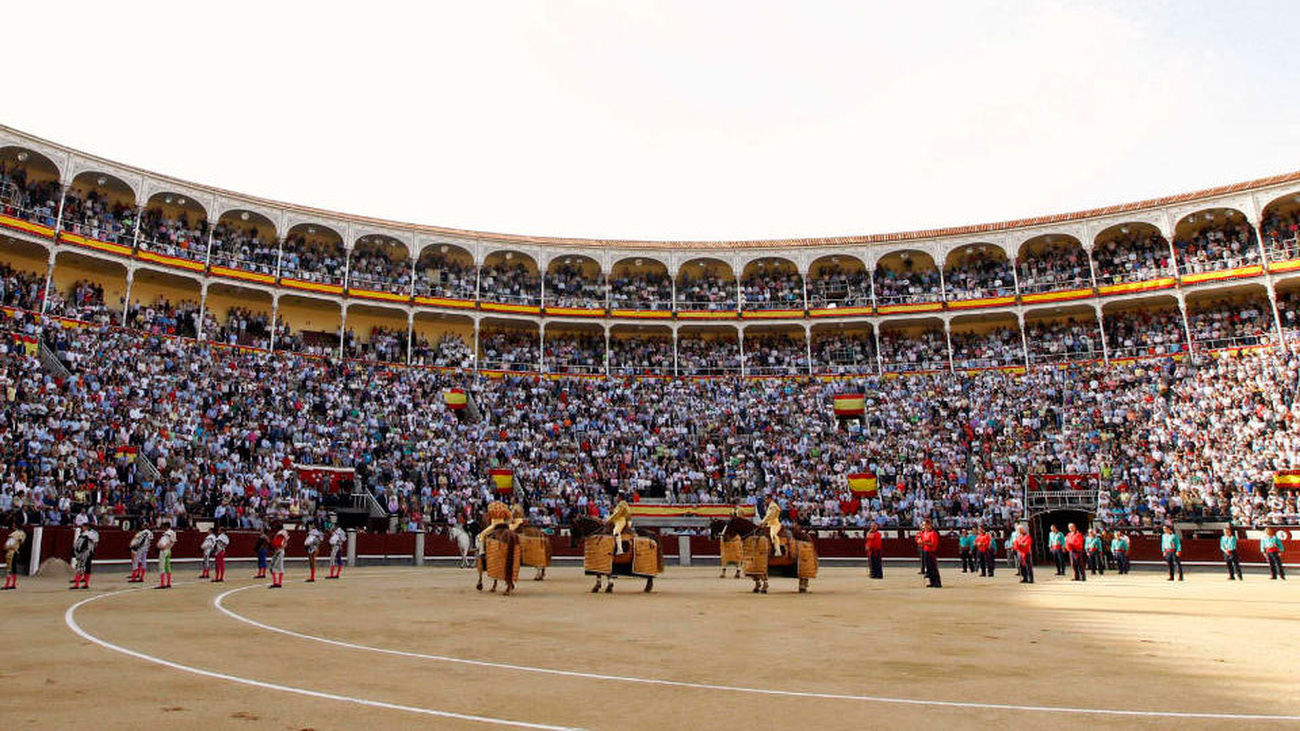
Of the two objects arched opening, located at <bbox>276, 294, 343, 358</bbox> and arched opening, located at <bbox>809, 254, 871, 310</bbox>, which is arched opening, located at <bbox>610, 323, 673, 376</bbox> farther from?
arched opening, located at <bbox>276, 294, 343, 358</bbox>

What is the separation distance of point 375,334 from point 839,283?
84.4 feet

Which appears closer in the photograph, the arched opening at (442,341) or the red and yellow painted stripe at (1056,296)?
the red and yellow painted stripe at (1056,296)

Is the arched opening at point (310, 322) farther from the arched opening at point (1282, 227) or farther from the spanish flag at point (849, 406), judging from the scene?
the arched opening at point (1282, 227)

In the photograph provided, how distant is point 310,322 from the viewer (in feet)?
141

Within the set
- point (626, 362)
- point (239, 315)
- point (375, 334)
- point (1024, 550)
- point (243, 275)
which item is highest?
point (243, 275)

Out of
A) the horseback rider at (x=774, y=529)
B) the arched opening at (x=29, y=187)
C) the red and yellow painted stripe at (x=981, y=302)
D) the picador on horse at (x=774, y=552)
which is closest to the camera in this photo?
the picador on horse at (x=774, y=552)

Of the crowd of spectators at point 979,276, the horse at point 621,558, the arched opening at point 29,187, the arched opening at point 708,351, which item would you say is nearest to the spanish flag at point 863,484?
the arched opening at point 708,351

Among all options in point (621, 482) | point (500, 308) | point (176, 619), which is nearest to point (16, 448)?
point (176, 619)

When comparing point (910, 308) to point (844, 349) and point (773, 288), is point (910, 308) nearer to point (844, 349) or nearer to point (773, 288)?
point (844, 349)

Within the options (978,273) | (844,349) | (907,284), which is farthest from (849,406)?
(978,273)

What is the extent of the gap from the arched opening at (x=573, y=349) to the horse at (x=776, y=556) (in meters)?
28.7

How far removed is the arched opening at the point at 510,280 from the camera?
45.6 m

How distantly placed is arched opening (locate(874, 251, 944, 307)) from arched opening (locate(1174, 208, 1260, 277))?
37.4ft

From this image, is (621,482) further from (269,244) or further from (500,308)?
(269,244)
